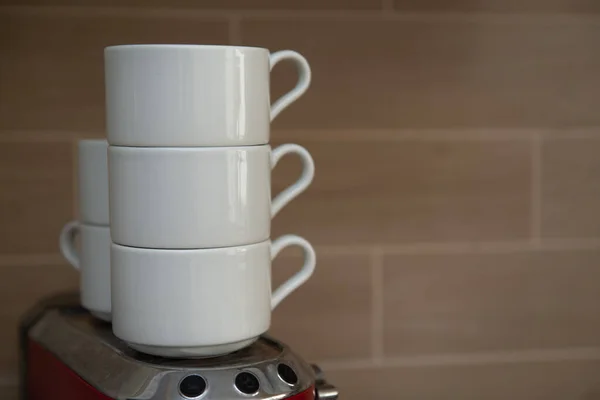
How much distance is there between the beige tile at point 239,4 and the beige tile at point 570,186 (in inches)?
12.0

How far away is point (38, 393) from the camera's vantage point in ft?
2.52

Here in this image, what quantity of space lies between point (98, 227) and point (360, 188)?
1.27 feet

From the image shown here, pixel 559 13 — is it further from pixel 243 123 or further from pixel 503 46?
pixel 243 123

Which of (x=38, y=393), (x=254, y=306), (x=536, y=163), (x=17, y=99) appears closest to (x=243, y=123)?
(x=254, y=306)

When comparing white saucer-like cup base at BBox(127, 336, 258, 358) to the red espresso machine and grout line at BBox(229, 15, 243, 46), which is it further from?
grout line at BBox(229, 15, 243, 46)

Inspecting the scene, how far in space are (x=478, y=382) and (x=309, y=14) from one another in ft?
1.72

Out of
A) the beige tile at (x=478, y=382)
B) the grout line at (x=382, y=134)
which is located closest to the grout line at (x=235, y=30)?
the grout line at (x=382, y=134)

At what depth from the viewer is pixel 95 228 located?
0.74 m

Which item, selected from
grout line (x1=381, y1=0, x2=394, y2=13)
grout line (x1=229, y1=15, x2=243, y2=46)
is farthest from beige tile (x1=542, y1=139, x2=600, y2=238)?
grout line (x1=229, y1=15, x2=243, y2=46)

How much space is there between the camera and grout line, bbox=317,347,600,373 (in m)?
1.04

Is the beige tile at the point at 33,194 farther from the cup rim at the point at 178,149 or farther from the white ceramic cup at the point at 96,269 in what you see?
the cup rim at the point at 178,149

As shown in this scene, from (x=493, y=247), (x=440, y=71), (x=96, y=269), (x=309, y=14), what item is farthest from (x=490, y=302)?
(x=96, y=269)

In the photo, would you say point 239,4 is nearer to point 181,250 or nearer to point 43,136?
point 43,136

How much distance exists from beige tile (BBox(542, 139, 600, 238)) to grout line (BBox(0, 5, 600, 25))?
6.3 inches
